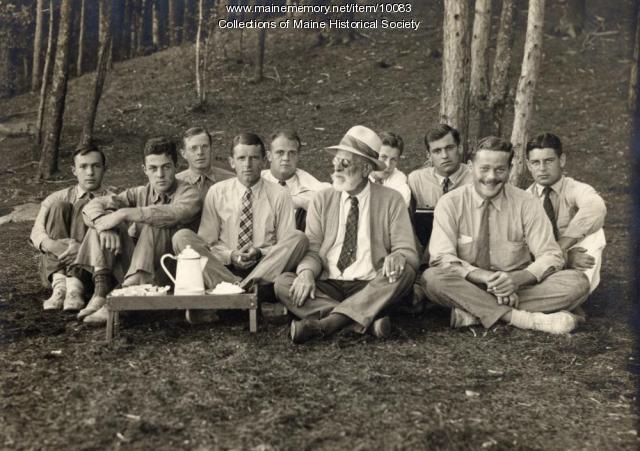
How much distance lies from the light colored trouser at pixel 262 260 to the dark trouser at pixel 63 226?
1009mm

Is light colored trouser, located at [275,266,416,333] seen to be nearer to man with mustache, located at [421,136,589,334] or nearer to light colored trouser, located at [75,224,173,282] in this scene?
man with mustache, located at [421,136,589,334]

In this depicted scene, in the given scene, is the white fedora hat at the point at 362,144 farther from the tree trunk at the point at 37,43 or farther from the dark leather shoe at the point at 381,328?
the tree trunk at the point at 37,43

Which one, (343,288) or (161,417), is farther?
(343,288)

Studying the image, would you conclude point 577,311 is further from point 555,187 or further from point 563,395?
point 563,395

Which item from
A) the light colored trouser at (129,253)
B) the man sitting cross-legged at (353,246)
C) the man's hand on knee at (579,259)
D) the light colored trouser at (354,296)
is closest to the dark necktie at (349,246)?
the man sitting cross-legged at (353,246)

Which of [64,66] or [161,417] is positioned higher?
[64,66]

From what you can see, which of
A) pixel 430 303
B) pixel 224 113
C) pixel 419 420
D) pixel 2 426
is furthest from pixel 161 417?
pixel 224 113

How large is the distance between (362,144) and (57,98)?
409 inches

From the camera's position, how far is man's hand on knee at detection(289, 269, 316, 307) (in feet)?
17.6

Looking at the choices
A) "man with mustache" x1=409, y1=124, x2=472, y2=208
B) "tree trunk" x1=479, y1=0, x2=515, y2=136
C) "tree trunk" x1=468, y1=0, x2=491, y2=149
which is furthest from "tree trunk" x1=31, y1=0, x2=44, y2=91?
"man with mustache" x1=409, y1=124, x2=472, y2=208

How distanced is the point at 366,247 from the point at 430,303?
2.78 feet

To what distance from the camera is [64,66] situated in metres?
14.3

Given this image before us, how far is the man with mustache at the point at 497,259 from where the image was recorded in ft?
18.1

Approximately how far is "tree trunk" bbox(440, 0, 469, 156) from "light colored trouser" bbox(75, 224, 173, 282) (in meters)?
4.47
